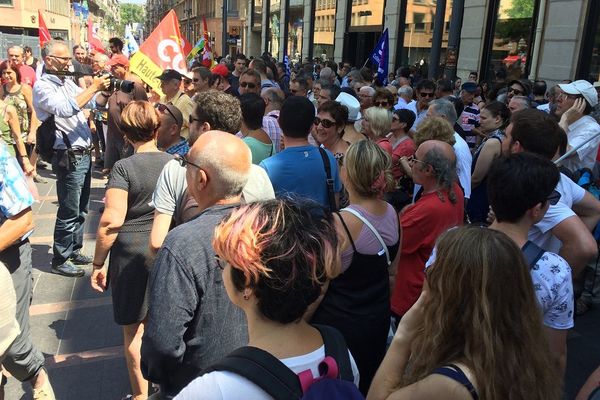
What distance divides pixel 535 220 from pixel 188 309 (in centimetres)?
151

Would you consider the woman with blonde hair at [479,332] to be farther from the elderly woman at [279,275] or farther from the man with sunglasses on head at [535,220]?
the man with sunglasses on head at [535,220]

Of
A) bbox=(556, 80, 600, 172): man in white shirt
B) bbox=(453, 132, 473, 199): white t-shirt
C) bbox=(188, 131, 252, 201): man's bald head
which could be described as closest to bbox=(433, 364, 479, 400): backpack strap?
bbox=(188, 131, 252, 201): man's bald head

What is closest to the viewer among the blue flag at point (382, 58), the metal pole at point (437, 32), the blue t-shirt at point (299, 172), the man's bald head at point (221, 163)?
the man's bald head at point (221, 163)

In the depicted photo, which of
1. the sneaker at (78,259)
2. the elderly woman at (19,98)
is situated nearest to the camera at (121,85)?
the sneaker at (78,259)

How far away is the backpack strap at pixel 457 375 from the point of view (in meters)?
1.38

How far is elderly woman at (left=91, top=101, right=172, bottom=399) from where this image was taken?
2.95 metres

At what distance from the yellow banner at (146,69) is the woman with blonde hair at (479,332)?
4841 millimetres

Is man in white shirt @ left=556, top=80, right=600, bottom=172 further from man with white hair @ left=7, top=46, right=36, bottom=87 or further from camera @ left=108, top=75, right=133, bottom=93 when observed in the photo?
man with white hair @ left=7, top=46, right=36, bottom=87

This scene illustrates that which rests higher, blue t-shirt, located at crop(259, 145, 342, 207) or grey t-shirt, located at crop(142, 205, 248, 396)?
blue t-shirt, located at crop(259, 145, 342, 207)

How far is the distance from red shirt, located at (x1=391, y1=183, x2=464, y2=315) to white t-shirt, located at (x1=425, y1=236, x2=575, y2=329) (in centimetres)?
91

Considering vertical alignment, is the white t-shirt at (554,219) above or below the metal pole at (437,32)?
below

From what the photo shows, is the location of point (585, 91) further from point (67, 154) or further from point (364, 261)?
point (67, 154)

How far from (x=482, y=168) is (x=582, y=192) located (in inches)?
41.2

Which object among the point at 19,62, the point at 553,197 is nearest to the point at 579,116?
the point at 553,197
